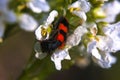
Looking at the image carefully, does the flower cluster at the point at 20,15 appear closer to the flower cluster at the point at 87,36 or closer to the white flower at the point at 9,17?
the white flower at the point at 9,17

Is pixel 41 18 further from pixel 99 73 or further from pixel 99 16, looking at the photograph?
pixel 99 73

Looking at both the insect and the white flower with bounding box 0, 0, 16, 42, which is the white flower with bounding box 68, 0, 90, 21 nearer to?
the insect

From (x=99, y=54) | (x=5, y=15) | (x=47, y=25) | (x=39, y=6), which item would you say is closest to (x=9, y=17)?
(x=5, y=15)


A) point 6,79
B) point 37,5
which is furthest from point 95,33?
point 6,79

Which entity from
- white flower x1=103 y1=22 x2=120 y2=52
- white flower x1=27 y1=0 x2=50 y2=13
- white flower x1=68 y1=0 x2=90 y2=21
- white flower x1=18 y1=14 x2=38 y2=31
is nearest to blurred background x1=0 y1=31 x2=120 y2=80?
white flower x1=18 y1=14 x2=38 y2=31

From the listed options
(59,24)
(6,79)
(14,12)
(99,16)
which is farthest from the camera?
(6,79)

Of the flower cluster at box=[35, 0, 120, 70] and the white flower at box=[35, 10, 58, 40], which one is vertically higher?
the white flower at box=[35, 10, 58, 40]
